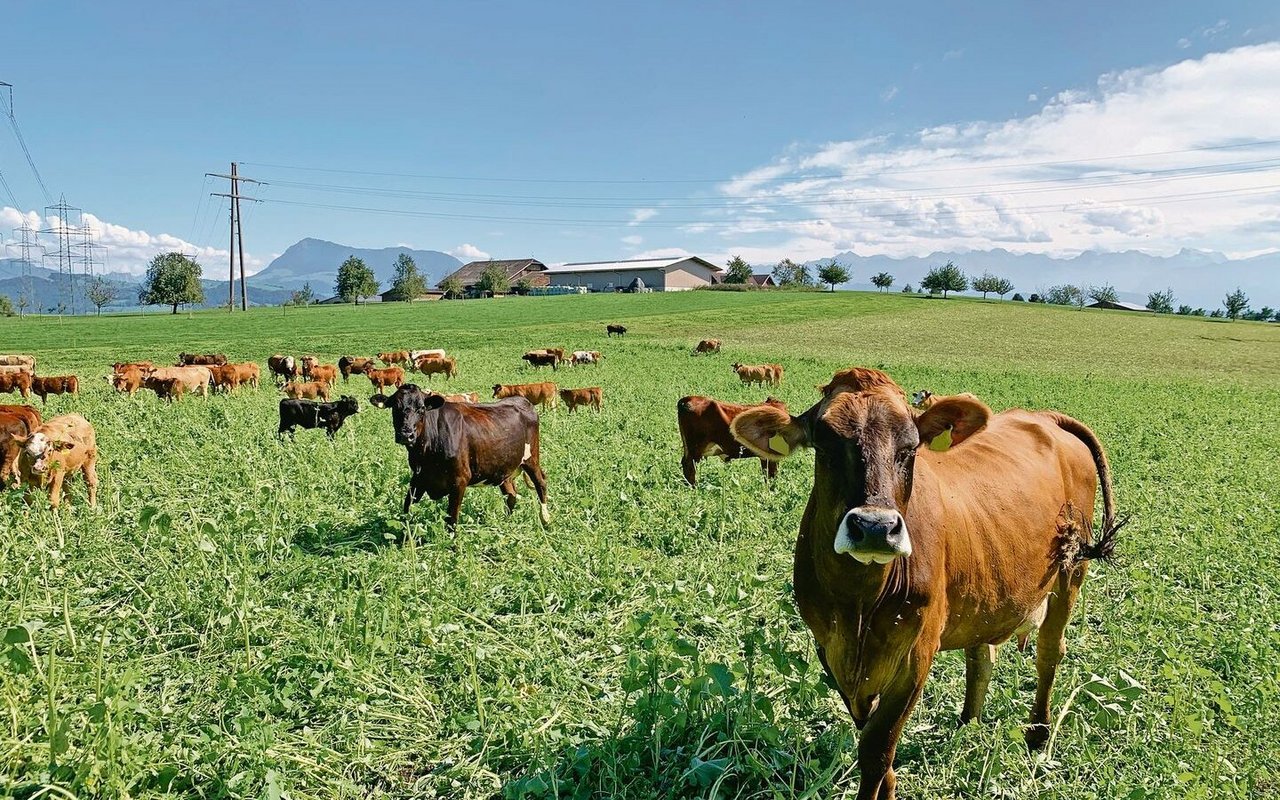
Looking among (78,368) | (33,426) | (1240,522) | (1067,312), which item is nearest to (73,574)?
(33,426)

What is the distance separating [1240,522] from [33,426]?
16.2m

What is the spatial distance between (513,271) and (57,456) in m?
143

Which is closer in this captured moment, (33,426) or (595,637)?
(595,637)

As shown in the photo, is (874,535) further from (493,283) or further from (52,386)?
(493,283)

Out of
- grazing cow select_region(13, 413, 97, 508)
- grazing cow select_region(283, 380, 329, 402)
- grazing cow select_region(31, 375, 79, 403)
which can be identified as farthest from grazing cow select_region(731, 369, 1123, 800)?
grazing cow select_region(31, 375, 79, 403)

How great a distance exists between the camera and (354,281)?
10812cm

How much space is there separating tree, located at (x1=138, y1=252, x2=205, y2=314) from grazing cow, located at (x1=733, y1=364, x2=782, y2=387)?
8873 centimetres

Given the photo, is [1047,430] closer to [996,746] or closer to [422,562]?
[996,746]

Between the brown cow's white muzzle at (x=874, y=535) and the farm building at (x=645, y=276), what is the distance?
113 meters

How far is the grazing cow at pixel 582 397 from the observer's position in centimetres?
1925

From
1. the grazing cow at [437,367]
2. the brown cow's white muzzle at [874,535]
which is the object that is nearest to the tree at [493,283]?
the grazing cow at [437,367]

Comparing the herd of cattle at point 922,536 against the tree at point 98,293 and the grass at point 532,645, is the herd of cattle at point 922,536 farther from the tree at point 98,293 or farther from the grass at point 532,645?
the tree at point 98,293

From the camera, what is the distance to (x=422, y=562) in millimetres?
6480

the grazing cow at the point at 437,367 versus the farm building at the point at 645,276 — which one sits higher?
the farm building at the point at 645,276
